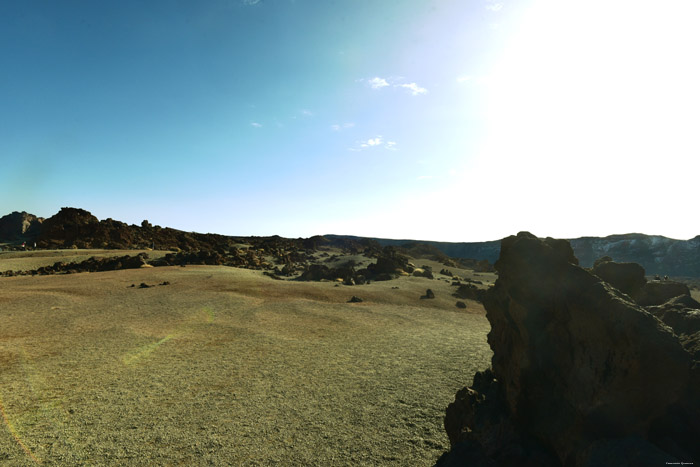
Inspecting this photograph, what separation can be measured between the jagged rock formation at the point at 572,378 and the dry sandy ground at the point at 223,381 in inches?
70.2

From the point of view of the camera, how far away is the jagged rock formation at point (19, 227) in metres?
56.1

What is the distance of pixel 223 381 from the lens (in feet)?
29.5

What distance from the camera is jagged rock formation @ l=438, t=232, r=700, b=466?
12.3 ft

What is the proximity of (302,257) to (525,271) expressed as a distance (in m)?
52.7

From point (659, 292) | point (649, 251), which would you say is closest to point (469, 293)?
point (659, 292)

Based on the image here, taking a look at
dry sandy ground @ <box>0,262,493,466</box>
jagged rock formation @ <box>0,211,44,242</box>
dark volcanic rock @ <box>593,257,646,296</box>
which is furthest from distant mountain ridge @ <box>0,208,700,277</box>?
dark volcanic rock @ <box>593,257,646,296</box>

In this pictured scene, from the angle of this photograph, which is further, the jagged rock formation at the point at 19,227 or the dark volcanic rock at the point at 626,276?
the jagged rock formation at the point at 19,227

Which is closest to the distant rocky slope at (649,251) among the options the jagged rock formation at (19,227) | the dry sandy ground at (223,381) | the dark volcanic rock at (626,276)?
the dark volcanic rock at (626,276)

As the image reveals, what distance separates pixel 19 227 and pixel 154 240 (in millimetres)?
24584

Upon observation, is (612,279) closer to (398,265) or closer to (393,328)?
(393,328)

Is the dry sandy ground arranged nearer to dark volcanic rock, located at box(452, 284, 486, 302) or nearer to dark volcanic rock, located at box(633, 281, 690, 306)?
dark volcanic rock, located at box(633, 281, 690, 306)

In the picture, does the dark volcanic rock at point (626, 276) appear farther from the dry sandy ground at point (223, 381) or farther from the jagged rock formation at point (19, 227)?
the jagged rock formation at point (19, 227)

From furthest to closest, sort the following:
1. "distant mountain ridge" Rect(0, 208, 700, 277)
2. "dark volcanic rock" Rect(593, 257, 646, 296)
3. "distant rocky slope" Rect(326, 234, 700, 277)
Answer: "distant mountain ridge" Rect(0, 208, 700, 277), "distant rocky slope" Rect(326, 234, 700, 277), "dark volcanic rock" Rect(593, 257, 646, 296)

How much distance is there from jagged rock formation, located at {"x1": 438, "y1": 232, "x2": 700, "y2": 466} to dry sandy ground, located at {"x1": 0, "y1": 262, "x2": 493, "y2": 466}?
1782 mm
